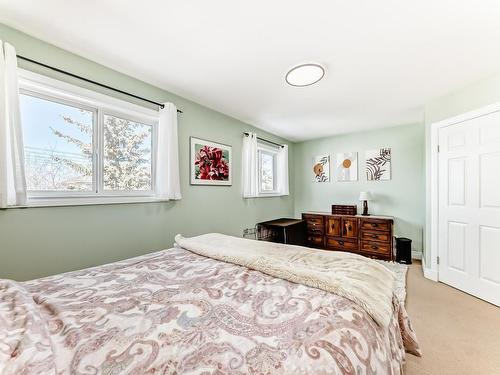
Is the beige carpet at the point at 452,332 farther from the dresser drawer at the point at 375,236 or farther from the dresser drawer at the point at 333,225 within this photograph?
the dresser drawer at the point at 333,225

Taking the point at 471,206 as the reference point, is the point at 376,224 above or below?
below

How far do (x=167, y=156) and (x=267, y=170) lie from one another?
233cm

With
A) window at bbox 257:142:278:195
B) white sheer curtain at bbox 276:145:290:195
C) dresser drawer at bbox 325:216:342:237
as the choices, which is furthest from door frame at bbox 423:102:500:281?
window at bbox 257:142:278:195

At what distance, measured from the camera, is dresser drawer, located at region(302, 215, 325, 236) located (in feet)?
13.7

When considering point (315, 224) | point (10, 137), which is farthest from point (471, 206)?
point (10, 137)

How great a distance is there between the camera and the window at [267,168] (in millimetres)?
4107

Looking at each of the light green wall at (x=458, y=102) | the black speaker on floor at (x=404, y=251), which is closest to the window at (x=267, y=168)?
the black speaker on floor at (x=404, y=251)

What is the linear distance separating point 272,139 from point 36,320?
4.00m

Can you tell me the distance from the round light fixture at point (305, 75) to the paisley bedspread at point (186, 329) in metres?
1.86

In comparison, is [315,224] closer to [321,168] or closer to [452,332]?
[321,168]

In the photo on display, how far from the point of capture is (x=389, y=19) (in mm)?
1505

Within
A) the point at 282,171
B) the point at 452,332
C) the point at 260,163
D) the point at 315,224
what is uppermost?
the point at 260,163

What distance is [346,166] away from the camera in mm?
4395

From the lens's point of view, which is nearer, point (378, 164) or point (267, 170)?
point (378, 164)
